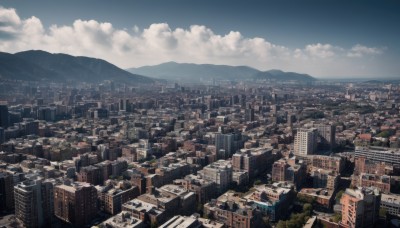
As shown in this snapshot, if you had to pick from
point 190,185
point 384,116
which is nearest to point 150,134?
point 190,185

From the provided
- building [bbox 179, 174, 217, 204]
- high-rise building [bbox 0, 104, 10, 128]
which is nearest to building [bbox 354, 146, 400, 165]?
building [bbox 179, 174, 217, 204]

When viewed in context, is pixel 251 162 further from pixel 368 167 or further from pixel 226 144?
pixel 368 167

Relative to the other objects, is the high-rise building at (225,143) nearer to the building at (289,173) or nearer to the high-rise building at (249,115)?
the building at (289,173)

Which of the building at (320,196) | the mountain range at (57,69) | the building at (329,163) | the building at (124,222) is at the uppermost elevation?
the mountain range at (57,69)

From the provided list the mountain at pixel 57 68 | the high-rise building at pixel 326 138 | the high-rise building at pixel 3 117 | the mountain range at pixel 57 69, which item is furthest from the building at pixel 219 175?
the mountain at pixel 57 68

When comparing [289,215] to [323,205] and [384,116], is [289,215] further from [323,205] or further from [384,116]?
[384,116]

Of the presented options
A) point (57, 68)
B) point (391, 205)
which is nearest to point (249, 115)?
point (391, 205)

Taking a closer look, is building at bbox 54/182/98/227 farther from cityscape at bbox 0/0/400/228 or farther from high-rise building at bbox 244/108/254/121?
high-rise building at bbox 244/108/254/121
